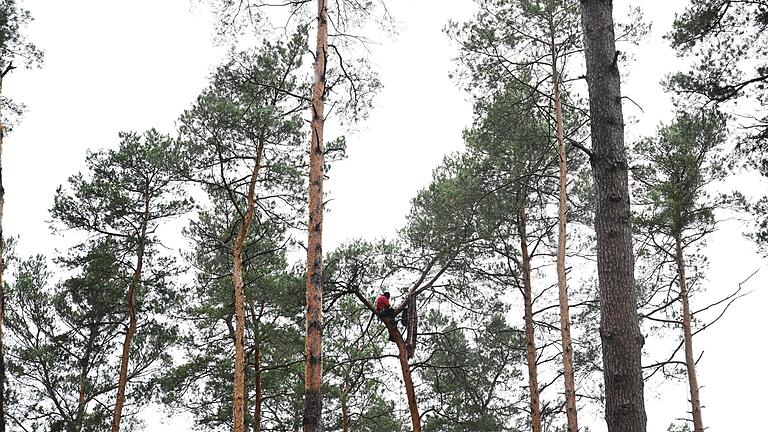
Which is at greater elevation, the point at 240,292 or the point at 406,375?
the point at 240,292

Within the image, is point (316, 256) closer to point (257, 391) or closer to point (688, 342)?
point (257, 391)

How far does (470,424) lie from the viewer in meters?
15.9

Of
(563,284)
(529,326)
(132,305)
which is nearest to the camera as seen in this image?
(563,284)

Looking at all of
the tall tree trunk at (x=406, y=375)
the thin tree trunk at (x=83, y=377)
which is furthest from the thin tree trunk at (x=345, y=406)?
the tall tree trunk at (x=406, y=375)

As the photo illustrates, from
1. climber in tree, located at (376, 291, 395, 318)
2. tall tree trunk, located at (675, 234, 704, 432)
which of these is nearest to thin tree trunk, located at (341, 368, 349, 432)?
climber in tree, located at (376, 291, 395, 318)

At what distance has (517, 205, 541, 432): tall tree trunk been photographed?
545 inches

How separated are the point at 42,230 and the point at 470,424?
35.1 ft

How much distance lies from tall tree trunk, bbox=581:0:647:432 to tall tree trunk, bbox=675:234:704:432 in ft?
30.8

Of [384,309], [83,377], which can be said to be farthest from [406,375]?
[83,377]

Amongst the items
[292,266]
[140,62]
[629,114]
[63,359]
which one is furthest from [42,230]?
[140,62]

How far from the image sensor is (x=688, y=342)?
45.0 feet

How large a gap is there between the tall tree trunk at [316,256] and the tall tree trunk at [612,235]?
3.72 m

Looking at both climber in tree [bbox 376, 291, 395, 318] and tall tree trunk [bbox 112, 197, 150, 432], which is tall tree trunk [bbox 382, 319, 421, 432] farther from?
tall tree trunk [bbox 112, 197, 150, 432]

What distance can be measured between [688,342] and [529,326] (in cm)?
313
